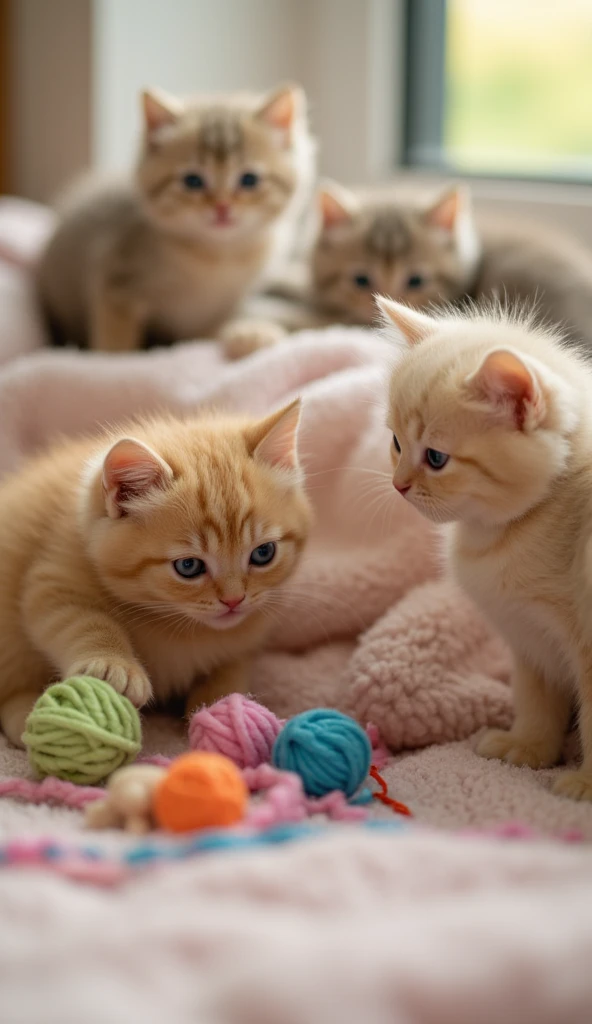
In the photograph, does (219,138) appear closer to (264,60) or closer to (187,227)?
(187,227)

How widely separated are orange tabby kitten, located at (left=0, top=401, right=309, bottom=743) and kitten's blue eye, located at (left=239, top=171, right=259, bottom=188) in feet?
2.88

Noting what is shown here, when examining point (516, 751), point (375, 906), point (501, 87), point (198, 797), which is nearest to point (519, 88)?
point (501, 87)

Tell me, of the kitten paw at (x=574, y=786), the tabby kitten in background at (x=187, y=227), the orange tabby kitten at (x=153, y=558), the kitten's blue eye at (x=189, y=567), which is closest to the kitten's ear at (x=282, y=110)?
the tabby kitten in background at (x=187, y=227)

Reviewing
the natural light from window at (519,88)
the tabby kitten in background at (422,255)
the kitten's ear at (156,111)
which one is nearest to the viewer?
the tabby kitten in background at (422,255)

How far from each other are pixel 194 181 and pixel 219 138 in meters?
0.10

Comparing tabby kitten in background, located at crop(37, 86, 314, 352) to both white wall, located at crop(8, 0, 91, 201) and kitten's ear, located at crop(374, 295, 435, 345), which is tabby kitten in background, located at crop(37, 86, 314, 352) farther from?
kitten's ear, located at crop(374, 295, 435, 345)

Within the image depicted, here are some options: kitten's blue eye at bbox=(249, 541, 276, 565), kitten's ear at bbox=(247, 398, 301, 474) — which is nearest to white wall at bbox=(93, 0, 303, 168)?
kitten's ear at bbox=(247, 398, 301, 474)

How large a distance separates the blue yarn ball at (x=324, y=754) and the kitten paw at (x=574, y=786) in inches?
7.9

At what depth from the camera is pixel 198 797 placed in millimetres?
914

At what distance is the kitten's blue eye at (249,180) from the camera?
212 cm

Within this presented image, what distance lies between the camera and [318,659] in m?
1.47

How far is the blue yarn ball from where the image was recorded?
107 cm

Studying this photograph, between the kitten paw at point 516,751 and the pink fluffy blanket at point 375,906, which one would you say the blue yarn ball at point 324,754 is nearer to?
the pink fluffy blanket at point 375,906

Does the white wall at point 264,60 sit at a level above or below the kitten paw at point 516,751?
above
